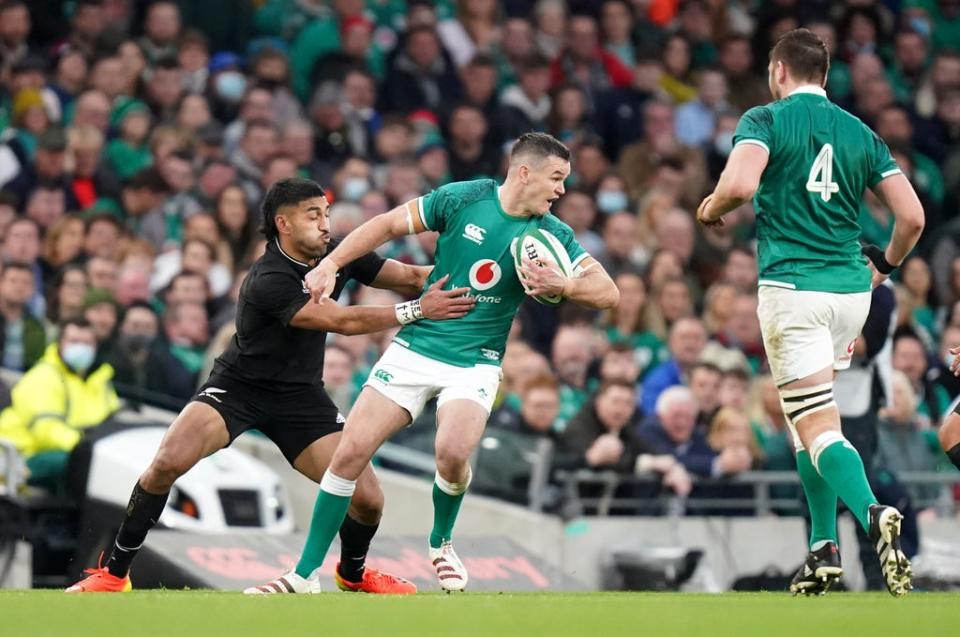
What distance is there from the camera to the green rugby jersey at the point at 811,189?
9211mm

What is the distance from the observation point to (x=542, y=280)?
940 centimetres

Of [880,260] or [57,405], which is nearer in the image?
[880,260]

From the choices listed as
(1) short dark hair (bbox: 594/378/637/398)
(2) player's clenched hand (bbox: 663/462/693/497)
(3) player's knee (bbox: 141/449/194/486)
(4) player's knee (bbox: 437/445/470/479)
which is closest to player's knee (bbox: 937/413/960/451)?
(4) player's knee (bbox: 437/445/470/479)

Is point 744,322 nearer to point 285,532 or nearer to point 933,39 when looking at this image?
point 285,532

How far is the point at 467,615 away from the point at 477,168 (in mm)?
10535

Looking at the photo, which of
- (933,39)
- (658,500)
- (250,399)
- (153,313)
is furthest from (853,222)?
(933,39)

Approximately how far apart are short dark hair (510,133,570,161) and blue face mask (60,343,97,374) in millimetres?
4844

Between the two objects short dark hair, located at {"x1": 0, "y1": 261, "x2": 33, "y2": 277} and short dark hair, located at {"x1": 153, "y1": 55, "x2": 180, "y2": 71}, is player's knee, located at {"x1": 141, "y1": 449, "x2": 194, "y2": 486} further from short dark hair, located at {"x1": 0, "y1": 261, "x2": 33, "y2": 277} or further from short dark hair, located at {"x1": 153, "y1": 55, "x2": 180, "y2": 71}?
short dark hair, located at {"x1": 153, "y1": 55, "x2": 180, "y2": 71}

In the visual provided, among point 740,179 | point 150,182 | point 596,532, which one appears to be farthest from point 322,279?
point 150,182

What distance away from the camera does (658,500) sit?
14250mm

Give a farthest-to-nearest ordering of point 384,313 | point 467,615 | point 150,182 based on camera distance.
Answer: point 150,182 < point 384,313 < point 467,615

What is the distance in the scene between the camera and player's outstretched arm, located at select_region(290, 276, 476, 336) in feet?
31.8

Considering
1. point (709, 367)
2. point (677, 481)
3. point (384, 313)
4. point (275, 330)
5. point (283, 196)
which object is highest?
point (283, 196)

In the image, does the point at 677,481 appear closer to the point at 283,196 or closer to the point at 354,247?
the point at 283,196
